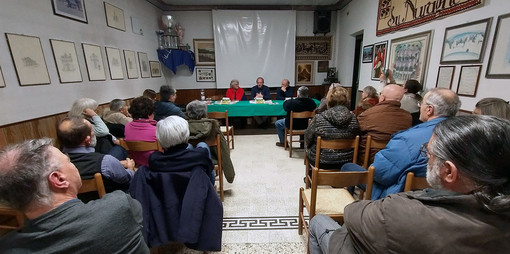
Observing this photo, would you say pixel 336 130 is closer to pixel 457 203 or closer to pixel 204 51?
pixel 457 203

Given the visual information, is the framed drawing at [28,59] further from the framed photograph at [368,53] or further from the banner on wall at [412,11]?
the framed photograph at [368,53]

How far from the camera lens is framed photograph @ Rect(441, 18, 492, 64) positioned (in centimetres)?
223

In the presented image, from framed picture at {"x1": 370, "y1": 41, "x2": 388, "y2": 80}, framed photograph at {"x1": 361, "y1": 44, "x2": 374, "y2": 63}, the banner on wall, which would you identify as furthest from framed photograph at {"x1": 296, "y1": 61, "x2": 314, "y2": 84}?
the banner on wall

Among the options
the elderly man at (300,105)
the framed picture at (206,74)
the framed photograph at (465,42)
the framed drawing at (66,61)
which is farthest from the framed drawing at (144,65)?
the framed photograph at (465,42)

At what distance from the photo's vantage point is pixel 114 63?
12.2ft

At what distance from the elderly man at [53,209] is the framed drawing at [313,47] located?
20.1 feet

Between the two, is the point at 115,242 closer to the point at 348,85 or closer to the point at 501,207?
the point at 501,207

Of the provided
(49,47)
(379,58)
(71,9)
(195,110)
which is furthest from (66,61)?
(379,58)

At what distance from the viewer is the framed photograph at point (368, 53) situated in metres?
4.47

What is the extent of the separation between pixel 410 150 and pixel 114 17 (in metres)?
4.64

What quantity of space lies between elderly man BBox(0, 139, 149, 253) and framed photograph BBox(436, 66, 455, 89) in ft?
11.4

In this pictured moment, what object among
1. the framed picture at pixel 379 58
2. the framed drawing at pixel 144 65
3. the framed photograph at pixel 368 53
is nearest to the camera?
the framed picture at pixel 379 58

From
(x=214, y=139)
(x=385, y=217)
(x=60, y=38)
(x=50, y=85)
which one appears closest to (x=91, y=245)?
(x=385, y=217)

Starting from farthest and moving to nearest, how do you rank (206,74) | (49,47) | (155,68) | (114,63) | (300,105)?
1. (206,74)
2. (155,68)
3. (114,63)
4. (300,105)
5. (49,47)
